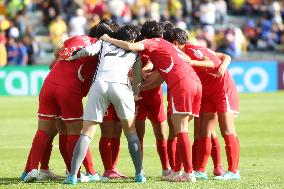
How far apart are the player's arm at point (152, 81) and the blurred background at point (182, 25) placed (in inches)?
733

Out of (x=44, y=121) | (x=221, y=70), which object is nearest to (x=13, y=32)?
(x=44, y=121)

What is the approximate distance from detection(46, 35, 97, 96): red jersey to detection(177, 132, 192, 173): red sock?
141 cm

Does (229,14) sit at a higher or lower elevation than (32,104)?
higher

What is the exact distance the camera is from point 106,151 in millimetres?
12516

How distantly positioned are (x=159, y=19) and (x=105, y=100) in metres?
23.1

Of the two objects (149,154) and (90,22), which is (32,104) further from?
(149,154)

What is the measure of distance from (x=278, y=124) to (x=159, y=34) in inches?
359

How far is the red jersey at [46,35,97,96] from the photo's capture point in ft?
38.6

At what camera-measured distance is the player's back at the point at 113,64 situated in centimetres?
1138

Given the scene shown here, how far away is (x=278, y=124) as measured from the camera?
20594 millimetres

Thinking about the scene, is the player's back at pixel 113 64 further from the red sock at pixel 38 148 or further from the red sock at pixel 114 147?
the red sock at pixel 114 147

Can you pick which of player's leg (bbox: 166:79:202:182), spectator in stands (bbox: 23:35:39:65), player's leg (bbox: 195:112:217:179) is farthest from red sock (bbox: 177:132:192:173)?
spectator in stands (bbox: 23:35:39:65)

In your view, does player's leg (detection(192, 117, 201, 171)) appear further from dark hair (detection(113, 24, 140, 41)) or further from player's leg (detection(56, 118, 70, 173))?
player's leg (detection(56, 118, 70, 173))

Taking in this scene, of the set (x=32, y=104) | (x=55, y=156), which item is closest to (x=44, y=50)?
(x=32, y=104)
